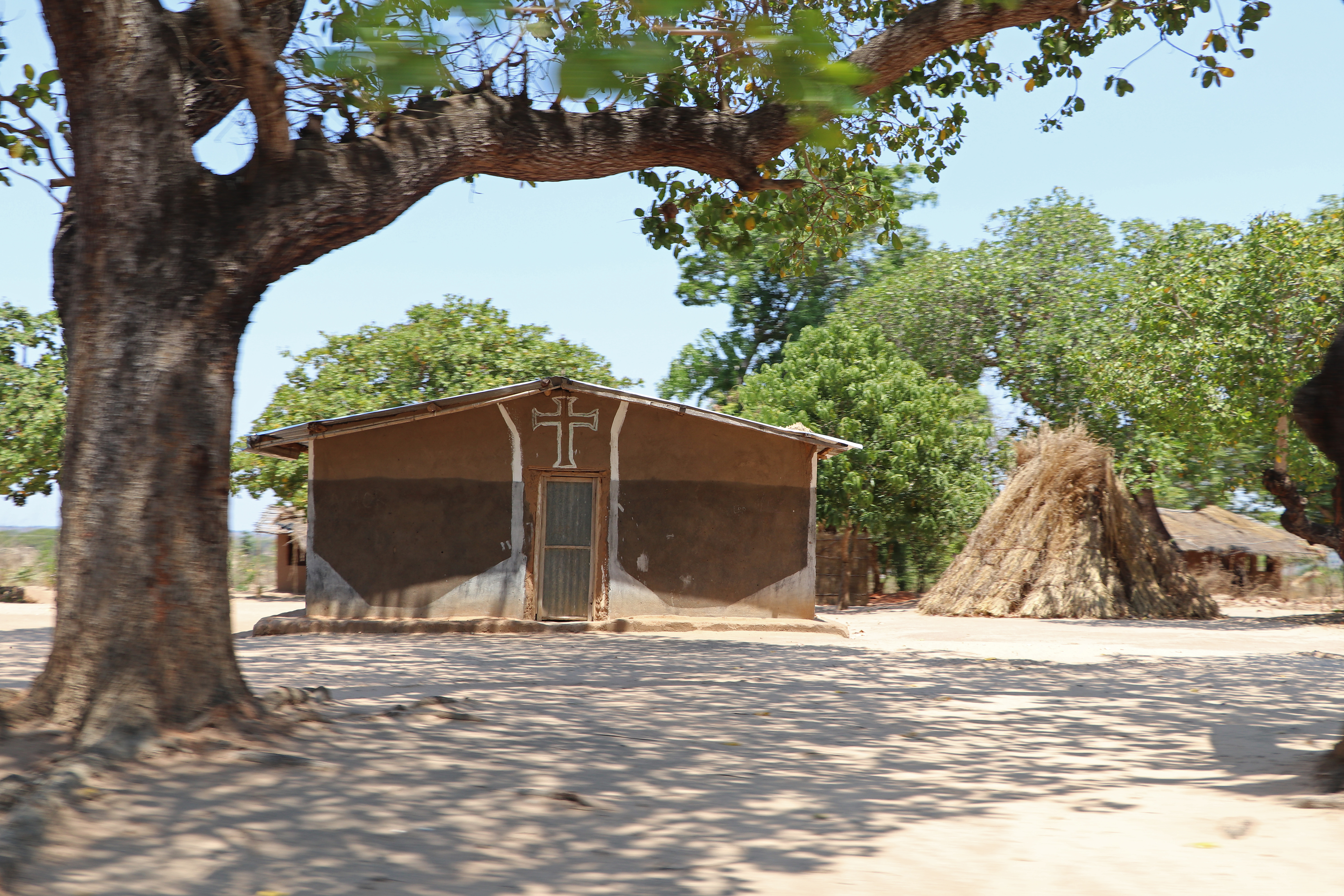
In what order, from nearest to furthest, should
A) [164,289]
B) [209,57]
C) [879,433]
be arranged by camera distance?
1. [164,289]
2. [209,57]
3. [879,433]

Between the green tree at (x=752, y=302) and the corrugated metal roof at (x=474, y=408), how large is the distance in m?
19.6

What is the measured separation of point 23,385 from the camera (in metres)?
21.5

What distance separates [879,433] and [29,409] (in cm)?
1734

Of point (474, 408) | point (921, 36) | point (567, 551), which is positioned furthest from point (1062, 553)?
point (921, 36)

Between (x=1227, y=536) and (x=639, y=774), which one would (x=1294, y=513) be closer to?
(x=1227, y=536)

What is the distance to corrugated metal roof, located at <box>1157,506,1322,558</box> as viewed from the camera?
95.3ft

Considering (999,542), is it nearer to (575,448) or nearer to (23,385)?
(575,448)

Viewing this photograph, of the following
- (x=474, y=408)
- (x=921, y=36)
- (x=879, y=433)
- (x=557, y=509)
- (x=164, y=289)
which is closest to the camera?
(x=164, y=289)

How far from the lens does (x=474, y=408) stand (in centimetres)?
1321

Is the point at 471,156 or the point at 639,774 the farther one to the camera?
the point at 471,156

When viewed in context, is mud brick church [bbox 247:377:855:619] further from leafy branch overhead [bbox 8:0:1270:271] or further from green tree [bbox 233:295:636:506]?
green tree [bbox 233:295:636:506]

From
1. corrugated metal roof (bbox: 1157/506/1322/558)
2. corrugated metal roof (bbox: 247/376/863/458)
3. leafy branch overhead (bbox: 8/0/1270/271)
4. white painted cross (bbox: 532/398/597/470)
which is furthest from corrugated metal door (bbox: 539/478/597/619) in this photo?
corrugated metal roof (bbox: 1157/506/1322/558)

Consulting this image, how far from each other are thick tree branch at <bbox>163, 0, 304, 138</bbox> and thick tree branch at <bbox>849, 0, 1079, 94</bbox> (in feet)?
10.9

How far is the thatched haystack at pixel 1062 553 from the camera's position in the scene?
56.8 feet
